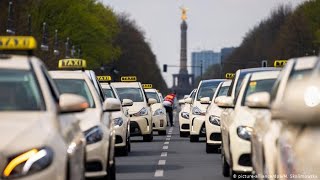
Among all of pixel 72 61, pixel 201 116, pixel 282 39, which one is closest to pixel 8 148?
pixel 72 61

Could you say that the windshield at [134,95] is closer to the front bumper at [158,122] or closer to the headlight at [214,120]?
the front bumper at [158,122]

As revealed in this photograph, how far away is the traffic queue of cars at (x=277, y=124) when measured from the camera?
8.13 m

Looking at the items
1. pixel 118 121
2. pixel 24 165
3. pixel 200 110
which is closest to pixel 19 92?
pixel 24 165

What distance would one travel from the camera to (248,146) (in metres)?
15.5

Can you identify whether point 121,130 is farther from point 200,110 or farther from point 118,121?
point 200,110

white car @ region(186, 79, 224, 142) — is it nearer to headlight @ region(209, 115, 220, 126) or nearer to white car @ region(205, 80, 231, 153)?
white car @ region(205, 80, 231, 153)

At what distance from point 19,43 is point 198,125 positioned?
19.7 metres

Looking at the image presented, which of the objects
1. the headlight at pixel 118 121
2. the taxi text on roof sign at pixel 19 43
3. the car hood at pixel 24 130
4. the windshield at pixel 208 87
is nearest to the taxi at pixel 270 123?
the car hood at pixel 24 130

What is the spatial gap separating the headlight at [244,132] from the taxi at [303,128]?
22.0ft

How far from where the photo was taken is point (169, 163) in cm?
2267

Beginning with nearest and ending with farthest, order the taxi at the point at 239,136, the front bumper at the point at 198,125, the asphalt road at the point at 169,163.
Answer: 1. the taxi at the point at 239,136
2. the asphalt road at the point at 169,163
3. the front bumper at the point at 198,125

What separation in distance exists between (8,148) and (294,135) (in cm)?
216

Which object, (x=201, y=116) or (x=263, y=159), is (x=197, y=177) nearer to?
(x=263, y=159)

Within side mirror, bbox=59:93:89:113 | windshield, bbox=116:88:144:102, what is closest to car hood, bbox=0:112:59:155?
side mirror, bbox=59:93:89:113
